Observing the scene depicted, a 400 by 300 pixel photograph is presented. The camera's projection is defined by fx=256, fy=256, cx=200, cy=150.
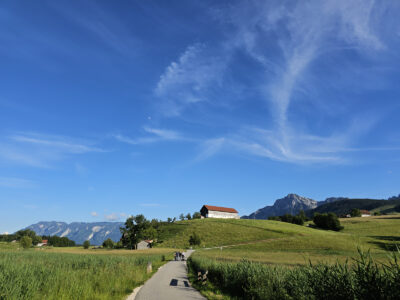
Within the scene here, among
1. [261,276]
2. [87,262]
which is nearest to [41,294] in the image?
[261,276]

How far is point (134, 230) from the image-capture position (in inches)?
3428

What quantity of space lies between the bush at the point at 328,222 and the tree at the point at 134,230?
250 feet

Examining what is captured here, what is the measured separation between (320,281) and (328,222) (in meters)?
116

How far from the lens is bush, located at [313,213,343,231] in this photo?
107 m

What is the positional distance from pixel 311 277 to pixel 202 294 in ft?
20.7

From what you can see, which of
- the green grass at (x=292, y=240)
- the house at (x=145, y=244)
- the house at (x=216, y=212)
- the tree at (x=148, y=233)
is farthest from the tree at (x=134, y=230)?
the house at (x=216, y=212)

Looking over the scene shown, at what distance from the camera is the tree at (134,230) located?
85.8 meters

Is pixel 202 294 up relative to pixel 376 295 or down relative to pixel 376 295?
down

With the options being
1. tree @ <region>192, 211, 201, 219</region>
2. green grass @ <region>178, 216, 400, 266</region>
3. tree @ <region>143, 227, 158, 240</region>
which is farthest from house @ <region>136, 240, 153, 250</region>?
tree @ <region>192, 211, 201, 219</region>

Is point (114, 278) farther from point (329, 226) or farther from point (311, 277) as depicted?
point (329, 226)

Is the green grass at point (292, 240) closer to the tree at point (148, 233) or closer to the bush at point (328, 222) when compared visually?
the bush at point (328, 222)

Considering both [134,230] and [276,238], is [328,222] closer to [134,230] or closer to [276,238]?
[276,238]

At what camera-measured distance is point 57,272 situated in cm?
1242

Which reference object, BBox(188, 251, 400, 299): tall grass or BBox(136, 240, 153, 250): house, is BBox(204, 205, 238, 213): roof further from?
BBox(188, 251, 400, 299): tall grass
